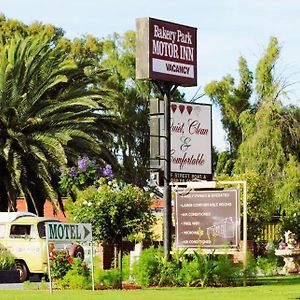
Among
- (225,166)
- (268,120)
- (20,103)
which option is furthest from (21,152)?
(225,166)

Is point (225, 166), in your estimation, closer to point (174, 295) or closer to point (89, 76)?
point (89, 76)

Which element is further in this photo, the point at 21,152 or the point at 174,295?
the point at 21,152

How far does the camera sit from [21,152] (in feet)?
134

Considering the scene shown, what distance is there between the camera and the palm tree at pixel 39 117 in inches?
1569

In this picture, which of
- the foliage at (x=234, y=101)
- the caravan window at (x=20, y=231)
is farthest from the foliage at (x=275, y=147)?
the caravan window at (x=20, y=231)

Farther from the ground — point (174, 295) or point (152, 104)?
point (152, 104)

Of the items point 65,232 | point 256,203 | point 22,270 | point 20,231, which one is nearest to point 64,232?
point 65,232

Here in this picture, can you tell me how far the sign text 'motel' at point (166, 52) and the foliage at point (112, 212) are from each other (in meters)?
3.39

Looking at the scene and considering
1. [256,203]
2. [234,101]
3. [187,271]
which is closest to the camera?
[187,271]

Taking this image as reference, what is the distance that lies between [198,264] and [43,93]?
1996 centimetres

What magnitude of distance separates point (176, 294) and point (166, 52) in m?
7.11

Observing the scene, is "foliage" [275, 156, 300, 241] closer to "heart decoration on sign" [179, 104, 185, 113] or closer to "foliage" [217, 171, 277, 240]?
"foliage" [217, 171, 277, 240]

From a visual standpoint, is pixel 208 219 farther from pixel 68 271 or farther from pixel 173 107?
pixel 68 271

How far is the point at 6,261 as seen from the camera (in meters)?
28.7
